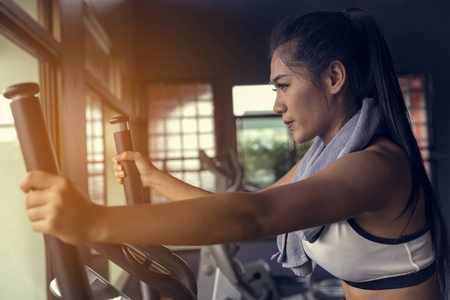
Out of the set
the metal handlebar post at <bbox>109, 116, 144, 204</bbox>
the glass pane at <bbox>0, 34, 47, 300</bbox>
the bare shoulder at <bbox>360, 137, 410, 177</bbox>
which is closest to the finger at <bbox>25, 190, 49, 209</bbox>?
the metal handlebar post at <bbox>109, 116, 144, 204</bbox>

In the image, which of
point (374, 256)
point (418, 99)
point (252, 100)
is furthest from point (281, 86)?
point (418, 99)

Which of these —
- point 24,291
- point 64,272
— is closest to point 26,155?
point 64,272

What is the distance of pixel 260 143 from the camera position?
5.54m

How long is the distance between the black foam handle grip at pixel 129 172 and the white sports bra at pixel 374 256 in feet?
1.31

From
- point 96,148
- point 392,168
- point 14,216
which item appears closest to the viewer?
point 392,168

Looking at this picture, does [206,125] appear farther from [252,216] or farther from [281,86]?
[252,216]

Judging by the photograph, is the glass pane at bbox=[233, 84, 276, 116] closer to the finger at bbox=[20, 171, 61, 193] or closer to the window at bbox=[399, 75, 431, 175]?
the window at bbox=[399, 75, 431, 175]

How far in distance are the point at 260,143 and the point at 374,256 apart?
4664mm

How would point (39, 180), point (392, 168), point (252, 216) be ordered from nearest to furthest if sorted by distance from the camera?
point (39, 180), point (252, 216), point (392, 168)

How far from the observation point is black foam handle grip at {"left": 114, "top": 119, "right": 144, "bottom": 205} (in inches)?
A: 34.9

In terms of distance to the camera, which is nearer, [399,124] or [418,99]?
[399,124]

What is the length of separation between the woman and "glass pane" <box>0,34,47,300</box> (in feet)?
2.82

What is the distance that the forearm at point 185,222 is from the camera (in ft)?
1.75

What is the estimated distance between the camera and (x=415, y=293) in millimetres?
922
